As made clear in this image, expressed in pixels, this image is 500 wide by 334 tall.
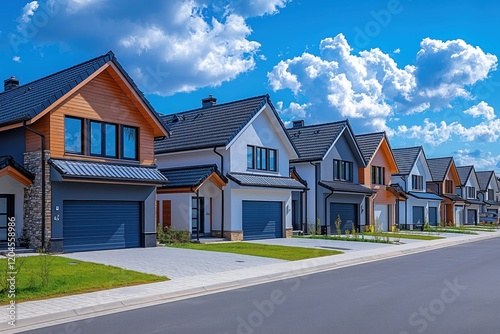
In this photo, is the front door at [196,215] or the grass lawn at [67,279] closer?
the grass lawn at [67,279]

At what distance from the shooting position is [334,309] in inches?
384

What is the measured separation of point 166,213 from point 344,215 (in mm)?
15212

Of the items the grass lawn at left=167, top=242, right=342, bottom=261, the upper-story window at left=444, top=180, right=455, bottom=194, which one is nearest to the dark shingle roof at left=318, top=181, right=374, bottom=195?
the grass lawn at left=167, top=242, right=342, bottom=261

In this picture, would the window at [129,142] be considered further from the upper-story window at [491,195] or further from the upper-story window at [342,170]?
the upper-story window at [491,195]

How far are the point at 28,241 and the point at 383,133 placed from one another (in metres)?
29.4

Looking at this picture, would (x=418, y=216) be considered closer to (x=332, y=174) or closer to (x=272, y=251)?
(x=332, y=174)

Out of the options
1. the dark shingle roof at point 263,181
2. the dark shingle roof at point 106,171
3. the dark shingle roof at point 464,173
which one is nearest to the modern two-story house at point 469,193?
the dark shingle roof at point 464,173

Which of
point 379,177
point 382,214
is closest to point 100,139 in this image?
point 379,177

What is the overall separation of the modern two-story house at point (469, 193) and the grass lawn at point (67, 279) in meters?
55.0

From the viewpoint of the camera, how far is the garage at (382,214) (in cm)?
4216

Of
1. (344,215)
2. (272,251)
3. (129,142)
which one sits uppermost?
(129,142)

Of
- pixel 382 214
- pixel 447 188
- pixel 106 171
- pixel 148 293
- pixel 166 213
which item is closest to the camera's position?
pixel 148 293

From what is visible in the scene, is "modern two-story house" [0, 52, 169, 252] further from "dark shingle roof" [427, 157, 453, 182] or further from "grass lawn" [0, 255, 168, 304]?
"dark shingle roof" [427, 157, 453, 182]

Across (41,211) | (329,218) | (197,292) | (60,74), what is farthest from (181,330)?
(329,218)
